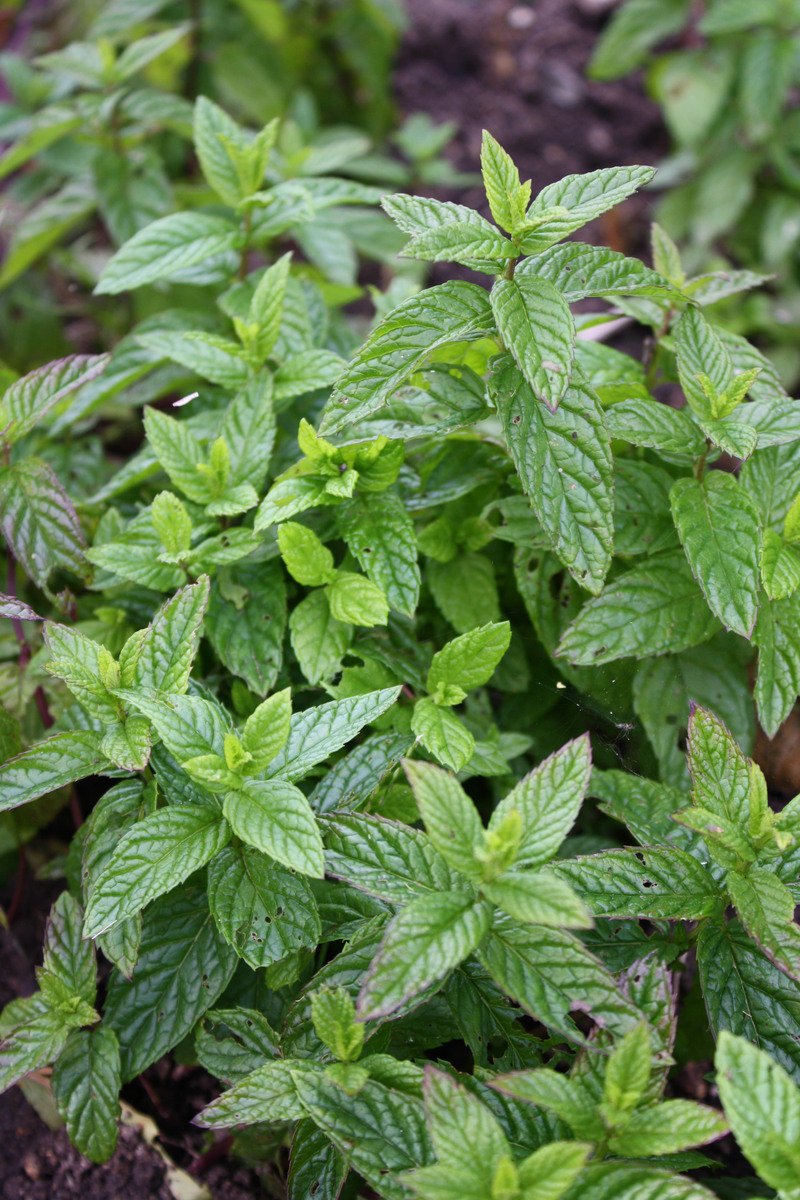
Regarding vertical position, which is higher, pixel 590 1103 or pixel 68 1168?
pixel 590 1103

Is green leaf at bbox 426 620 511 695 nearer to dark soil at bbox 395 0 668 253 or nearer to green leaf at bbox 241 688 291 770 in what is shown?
green leaf at bbox 241 688 291 770

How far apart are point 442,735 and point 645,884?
0.35 metres

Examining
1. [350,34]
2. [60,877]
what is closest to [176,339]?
[60,877]

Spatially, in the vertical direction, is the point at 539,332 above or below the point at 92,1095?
above

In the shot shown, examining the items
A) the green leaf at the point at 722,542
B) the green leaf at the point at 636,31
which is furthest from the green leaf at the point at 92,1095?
the green leaf at the point at 636,31

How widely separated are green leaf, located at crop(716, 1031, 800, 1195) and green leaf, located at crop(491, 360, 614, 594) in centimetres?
62

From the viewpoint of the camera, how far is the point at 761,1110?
1.11m

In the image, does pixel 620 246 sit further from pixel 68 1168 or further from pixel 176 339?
pixel 68 1168

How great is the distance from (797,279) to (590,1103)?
2881 mm

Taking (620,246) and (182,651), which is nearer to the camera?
(182,651)

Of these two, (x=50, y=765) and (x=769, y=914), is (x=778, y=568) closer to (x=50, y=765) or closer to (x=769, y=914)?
(x=769, y=914)

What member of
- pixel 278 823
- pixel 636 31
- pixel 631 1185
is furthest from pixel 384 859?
pixel 636 31

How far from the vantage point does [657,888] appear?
1401mm

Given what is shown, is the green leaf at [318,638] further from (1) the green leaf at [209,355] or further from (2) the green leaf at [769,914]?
(2) the green leaf at [769,914]
